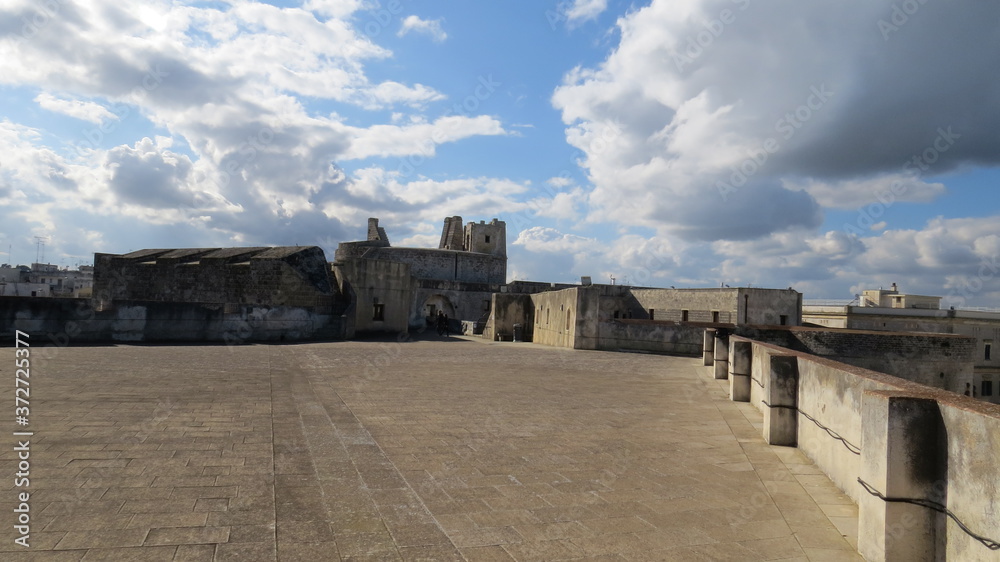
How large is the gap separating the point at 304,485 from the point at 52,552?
131 cm

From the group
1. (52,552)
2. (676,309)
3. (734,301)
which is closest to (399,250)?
(676,309)

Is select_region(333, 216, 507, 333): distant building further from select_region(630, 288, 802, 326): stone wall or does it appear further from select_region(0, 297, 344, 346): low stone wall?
select_region(630, 288, 802, 326): stone wall

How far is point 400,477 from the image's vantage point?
3.91m

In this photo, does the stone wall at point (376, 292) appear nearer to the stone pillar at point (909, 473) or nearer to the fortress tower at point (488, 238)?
the stone pillar at point (909, 473)

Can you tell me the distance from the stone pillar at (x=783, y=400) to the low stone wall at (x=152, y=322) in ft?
40.1

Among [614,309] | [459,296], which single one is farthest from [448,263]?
[614,309]

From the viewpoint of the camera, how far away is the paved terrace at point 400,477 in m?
2.90

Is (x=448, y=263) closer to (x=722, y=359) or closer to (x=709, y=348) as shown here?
(x=709, y=348)

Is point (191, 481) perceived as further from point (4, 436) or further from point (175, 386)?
point (175, 386)

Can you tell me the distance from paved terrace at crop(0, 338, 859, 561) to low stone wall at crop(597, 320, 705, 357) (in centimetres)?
764

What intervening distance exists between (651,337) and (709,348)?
111 inches

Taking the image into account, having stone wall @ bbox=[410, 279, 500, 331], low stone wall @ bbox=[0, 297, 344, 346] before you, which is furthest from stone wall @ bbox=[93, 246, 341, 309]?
stone wall @ bbox=[410, 279, 500, 331]

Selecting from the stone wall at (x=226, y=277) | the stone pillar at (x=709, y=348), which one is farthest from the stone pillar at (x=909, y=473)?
the stone wall at (x=226, y=277)

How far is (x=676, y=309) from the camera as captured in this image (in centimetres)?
2772
